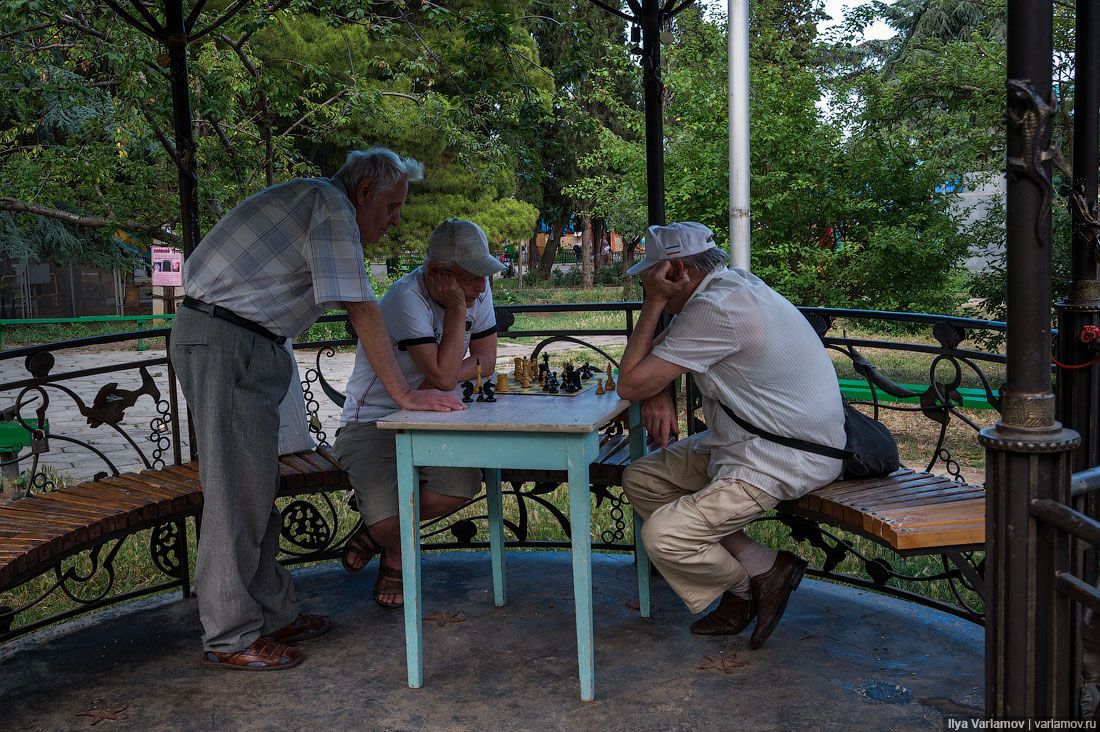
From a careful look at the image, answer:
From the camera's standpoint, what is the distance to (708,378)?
3.38 metres

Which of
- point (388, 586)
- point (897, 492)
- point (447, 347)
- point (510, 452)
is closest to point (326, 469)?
point (388, 586)

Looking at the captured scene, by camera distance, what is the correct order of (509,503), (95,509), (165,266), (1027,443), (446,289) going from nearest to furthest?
(1027,443)
(95,509)
(446,289)
(509,503)
(165,266)

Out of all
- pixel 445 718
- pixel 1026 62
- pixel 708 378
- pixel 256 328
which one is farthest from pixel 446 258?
pixel 1026 62

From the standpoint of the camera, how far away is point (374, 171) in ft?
11.6

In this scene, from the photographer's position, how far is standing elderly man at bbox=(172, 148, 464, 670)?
3352mm

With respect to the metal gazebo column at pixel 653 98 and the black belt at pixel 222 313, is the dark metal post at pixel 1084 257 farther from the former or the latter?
the black belt at pixel 222 313

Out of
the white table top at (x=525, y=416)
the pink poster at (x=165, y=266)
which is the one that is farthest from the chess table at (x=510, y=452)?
the pink poster at (x=165, y=266)

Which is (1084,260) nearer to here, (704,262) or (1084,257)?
(1084,257)

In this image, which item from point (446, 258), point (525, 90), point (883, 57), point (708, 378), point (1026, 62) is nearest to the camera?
point (1026, 62)

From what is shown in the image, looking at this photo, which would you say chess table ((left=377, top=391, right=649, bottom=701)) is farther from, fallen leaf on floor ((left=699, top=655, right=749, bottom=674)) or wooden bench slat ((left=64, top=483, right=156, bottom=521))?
wooden bench slat ((left=64, top=483, right=156, bottom=521))

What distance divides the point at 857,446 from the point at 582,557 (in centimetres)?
105

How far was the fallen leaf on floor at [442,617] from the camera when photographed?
3.97 m

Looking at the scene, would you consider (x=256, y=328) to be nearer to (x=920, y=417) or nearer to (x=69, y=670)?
(x=69, y=670)

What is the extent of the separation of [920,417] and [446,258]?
9.51 metres
